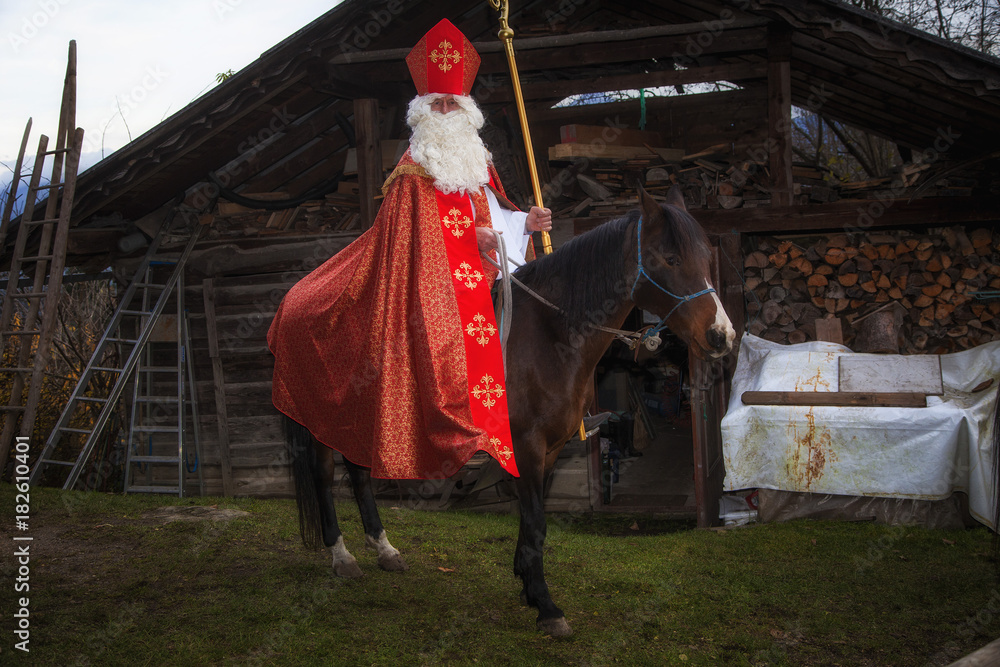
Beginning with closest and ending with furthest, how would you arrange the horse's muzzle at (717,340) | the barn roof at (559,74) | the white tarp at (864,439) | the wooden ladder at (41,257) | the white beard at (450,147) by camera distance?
the horse's muzzle at (717,340) → the white beard at (450,147) → the white tarp at (864,439) → the barn roof at (559,74) → the wooden ladder at (41,257)

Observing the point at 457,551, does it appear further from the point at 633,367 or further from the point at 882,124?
the point at 633,367

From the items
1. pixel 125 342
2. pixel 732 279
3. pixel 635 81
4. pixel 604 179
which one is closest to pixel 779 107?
pixel 635 81

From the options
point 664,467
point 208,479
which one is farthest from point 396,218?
point 664,467

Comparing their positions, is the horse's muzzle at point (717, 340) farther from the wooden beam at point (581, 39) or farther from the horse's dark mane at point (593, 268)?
the wooden beam at point (581, 39)

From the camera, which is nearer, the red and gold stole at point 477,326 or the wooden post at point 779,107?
the red and gold stole at point 477,326

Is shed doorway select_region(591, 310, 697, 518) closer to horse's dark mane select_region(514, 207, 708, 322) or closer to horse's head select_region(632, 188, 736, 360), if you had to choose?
horse's dark mane select_region(514, 207, 708, 322)

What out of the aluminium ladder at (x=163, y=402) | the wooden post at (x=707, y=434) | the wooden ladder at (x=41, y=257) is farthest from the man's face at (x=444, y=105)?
the aluminium ladder at (x=163, y=402)

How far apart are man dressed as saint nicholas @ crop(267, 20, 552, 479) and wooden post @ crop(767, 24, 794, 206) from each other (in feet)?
9.94

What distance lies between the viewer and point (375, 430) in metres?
3.25

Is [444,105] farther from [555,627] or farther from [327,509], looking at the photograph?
[555,627]

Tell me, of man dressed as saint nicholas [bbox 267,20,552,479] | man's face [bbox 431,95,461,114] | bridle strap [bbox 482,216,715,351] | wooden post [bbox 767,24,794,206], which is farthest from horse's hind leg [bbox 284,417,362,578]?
wooden post [bbox 767,24,794,206]

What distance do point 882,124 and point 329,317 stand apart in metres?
5.60

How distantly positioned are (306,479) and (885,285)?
16.7ft

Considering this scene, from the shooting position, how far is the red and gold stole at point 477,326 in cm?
321
